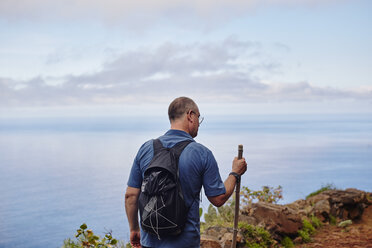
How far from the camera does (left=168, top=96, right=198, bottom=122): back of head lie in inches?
139

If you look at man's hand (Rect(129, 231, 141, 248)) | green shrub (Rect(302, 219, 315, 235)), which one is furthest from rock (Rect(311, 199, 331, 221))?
man's hand (Rect(129, 231, 141, 248))

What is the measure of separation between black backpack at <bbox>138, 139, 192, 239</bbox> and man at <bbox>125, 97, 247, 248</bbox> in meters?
0.06

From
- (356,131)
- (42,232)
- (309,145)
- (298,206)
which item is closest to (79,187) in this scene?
(42,232)

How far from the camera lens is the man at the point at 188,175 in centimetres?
340

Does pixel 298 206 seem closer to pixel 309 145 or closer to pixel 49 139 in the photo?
pixel 309 145

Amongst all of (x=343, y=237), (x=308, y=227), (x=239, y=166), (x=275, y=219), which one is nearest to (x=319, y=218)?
(x=308, y=227)

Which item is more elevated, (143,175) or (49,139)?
(49,139)

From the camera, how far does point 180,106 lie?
353 cm

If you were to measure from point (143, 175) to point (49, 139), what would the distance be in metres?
127

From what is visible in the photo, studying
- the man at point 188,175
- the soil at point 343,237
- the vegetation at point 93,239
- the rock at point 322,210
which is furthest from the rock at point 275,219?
the man at point 188,175

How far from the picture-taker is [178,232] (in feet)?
11.1

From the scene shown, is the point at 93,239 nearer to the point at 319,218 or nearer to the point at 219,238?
the point at 219,238

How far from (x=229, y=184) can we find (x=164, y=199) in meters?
0.54

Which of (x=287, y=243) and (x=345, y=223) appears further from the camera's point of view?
(x=345, y=223)
